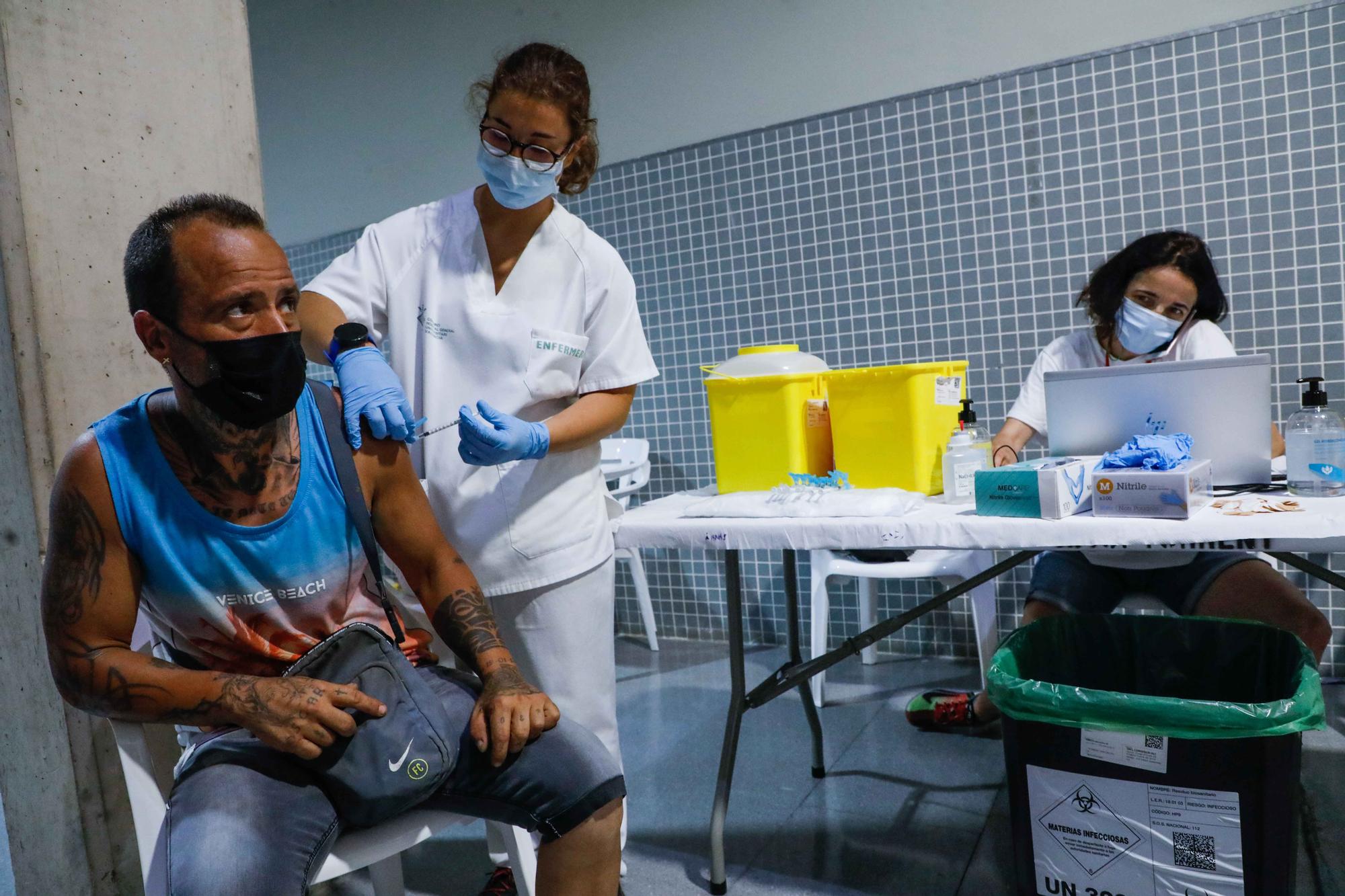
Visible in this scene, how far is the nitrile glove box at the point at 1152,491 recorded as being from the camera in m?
1.31

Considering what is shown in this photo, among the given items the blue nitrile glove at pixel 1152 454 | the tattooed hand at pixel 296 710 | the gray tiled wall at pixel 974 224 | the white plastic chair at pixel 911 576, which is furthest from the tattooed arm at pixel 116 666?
the gray tiled wall at pixel 974 224

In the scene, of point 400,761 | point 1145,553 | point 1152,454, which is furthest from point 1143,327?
point 400,761

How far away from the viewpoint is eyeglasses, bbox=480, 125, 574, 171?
57.4 inches

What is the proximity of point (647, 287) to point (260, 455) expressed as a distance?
243cm

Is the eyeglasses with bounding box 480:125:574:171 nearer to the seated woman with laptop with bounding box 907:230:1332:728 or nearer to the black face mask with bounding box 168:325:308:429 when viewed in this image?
the black face mask with bounding box 168:325:308:429

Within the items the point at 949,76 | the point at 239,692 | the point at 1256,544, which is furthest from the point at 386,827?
the point at 949,76

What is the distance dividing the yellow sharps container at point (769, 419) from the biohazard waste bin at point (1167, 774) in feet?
1.82

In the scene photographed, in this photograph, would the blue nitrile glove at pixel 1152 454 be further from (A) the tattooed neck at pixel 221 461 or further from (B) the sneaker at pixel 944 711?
(A) the tattooed neck at pixel 221 461

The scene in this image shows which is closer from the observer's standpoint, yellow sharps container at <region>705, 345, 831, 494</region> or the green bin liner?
the green bin liner

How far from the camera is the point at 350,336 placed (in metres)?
1.42

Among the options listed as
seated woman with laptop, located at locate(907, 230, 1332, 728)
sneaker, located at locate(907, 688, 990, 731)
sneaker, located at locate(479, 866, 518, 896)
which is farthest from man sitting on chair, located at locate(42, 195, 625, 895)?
sneaker, located at locate(907, 688, 990, 731)

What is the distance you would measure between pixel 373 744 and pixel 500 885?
801 millimetres

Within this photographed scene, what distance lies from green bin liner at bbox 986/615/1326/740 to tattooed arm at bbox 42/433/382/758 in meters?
1.03

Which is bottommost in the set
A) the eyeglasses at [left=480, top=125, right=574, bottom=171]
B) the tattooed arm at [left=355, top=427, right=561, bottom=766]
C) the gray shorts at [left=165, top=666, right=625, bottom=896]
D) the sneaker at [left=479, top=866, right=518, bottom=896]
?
the sneaker at [left=479, top=866, right=518, bottom=896]
